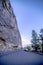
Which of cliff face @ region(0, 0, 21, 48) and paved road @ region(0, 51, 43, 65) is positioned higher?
cliff face @ region(0, 0, 21, 48)

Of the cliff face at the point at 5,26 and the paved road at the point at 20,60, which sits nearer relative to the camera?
the paved road at the point at 20,60

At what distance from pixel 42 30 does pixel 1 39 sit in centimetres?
370

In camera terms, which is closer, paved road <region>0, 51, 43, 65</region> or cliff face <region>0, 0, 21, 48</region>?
paved road <region>0, 51, 43, 65</region>

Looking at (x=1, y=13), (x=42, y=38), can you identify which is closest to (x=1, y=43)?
(x=1, y=13)

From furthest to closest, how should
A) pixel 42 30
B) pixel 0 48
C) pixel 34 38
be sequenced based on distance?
pixel 34 38 → pixel 42 30 → pixel 0 48

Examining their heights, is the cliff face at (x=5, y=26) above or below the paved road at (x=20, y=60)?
above

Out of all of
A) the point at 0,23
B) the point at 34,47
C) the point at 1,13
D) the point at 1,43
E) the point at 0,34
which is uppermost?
the point at 1,13

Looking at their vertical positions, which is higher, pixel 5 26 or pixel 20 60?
pixel 5 26

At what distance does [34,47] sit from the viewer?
13.2m

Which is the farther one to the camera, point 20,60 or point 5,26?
point 5,26

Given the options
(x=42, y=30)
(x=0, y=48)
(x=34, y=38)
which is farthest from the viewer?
(x=34, y=38)

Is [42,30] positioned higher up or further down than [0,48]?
higher up

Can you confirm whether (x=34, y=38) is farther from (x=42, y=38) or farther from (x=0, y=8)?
(x=0, y=8)

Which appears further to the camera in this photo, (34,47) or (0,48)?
(34,47)
